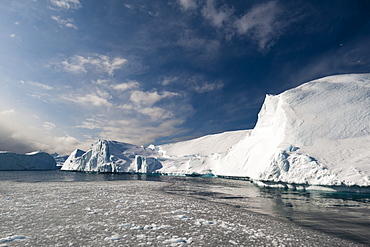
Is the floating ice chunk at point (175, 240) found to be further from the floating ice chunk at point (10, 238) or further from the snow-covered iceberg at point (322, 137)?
the snow-covered iceberg at point (322, 137)

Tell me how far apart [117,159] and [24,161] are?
189 feet

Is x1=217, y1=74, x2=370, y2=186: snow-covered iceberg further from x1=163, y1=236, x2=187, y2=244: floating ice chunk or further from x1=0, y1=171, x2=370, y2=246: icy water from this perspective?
x1=163, y1=236, x2=187, y2=244: floating ice chunk

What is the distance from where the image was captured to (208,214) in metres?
9.51

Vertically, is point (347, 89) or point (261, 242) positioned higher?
point (347, 89)

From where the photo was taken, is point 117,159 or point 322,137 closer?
point 322,137

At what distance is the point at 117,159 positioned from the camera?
7200 cm

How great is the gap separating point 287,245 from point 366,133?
24.2 metres

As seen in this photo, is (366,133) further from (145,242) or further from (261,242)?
(145,242)

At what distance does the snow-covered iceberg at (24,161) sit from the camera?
290 ft

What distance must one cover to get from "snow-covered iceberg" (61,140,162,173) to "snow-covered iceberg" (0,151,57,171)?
29.3 m

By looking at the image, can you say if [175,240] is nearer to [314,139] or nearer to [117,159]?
[314,139]

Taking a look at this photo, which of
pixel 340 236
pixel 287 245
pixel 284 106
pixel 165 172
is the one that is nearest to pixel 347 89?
pixel 284 106

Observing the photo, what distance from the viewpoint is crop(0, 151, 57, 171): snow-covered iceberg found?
88.4 meters

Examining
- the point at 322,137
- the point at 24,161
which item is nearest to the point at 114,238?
the point at 322,137
